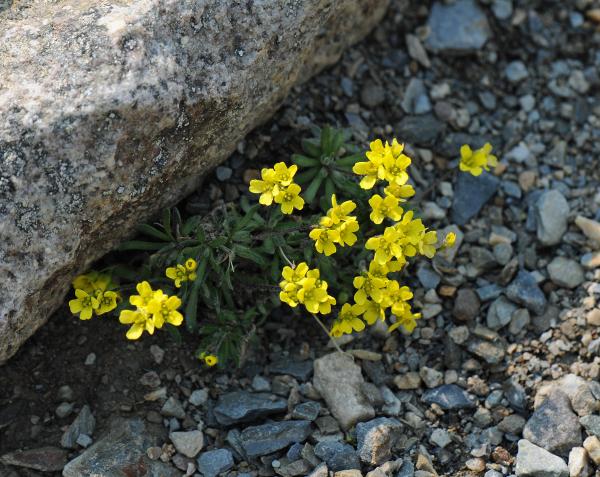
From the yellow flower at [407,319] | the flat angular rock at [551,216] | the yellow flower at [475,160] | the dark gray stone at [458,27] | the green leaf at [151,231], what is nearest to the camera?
the yellow flower at [407,319]

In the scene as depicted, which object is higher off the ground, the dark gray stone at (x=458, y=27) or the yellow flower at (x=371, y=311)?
the dark gray stone at (x=458, y=27)

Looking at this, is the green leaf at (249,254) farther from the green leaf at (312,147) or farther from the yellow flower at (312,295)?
the green leaf at (312,147)

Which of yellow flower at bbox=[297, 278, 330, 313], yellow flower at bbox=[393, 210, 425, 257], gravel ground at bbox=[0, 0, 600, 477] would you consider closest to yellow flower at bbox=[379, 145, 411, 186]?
yellow flower at bbox=[393, 210, 425, 257]

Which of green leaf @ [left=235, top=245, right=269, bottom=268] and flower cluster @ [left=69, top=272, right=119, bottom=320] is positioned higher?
green leaf @ [left=235, top=245, right=269, bottom=268]

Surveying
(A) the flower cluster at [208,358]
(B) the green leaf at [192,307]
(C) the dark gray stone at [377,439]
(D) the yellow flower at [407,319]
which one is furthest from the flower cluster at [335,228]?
(C) the dark gray stone at [377,439]

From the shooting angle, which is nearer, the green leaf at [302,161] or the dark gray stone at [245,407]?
the dark gray stone at [245,407]

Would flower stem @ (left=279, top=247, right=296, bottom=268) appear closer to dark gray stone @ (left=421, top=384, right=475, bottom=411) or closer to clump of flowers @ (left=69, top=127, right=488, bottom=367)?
clump of flowers @ (left=69, top=127, right=488, bottom=367)
